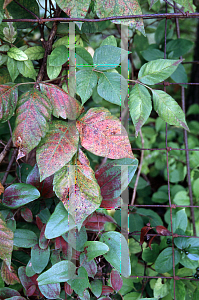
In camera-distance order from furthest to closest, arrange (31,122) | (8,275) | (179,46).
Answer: (179,46)
(8,275)
(31,122)

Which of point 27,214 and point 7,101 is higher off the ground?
point 7,101

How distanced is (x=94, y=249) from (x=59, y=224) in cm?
10

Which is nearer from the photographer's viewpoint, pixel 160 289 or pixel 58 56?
pixel 58 56

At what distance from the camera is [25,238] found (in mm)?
579

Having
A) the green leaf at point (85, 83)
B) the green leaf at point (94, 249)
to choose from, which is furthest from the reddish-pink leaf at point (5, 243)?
the green leaf at point (85, 83)

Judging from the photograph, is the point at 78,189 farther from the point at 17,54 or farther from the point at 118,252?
the point at 17,54

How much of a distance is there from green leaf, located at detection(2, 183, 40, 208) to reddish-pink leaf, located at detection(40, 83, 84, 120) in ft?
0.59

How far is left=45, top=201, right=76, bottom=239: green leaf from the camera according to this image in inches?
19.3

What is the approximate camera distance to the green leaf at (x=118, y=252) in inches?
21.0

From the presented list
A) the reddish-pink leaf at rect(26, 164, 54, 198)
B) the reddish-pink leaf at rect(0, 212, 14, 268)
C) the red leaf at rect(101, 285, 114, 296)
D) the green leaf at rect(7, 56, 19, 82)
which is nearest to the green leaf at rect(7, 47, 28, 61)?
the green leaf at rect(7, 56, 19, 82)

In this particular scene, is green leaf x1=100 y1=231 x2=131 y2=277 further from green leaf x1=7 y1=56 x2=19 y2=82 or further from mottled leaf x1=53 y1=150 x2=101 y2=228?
green leaf x1=7 y1=56 x2=19 y2=82

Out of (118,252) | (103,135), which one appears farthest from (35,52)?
(118,252)

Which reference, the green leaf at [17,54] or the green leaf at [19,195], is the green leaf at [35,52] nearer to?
the green leaf at [17,54]

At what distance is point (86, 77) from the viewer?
51 cm
